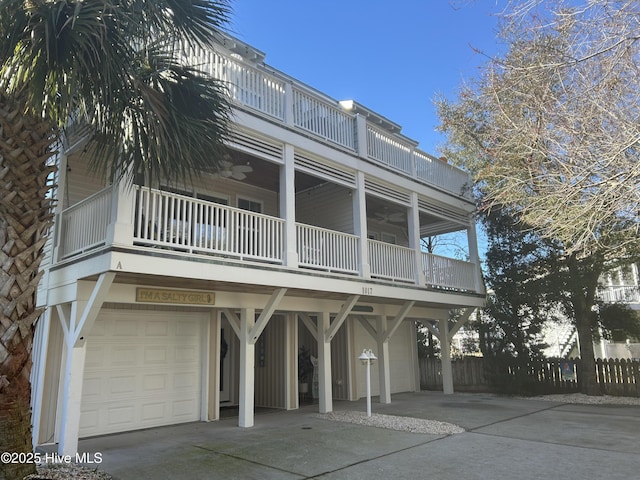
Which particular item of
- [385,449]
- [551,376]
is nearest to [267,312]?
[385,449]

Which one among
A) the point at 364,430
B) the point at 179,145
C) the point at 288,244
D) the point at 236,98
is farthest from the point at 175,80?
the point at 364,430

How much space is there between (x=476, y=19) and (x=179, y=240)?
5.57 meters

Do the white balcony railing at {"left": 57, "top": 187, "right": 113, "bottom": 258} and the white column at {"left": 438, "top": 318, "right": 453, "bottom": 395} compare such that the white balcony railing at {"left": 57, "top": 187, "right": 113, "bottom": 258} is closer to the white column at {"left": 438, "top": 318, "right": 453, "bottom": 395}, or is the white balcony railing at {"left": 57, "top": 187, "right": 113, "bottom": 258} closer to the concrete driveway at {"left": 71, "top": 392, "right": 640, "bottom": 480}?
the concrete driveway at {"left": 71, "top": 392, "right": 640, "bottom": 480}

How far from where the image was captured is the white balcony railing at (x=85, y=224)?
7172mm

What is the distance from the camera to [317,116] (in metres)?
Answer: 10.4

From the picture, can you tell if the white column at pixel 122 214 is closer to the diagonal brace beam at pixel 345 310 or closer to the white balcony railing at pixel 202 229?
the white balcony railing at pixel 202 229

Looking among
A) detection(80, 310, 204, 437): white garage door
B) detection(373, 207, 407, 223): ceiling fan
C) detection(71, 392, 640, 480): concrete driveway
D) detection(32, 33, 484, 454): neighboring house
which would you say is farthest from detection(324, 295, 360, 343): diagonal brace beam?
detection(373, 207, 407, 223): ceiling fan

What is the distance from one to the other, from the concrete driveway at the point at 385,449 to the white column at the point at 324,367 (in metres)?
0.60

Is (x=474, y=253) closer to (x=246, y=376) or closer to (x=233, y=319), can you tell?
(x=233, y=319)

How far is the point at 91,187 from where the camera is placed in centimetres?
923

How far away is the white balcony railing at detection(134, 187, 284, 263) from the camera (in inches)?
282

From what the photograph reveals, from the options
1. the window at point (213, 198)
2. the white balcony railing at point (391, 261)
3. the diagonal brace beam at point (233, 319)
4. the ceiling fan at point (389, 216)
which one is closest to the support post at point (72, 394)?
the diagonal brace beam at point (233, 319)

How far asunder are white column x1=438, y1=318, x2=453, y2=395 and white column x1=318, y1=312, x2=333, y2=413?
510 cm

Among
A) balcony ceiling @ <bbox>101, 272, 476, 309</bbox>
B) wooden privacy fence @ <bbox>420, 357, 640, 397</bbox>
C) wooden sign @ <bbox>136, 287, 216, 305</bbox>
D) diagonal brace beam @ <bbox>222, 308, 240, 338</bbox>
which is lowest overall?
wooden privacy fence @ <bbox>420, 357, 640, 397</bbox>
